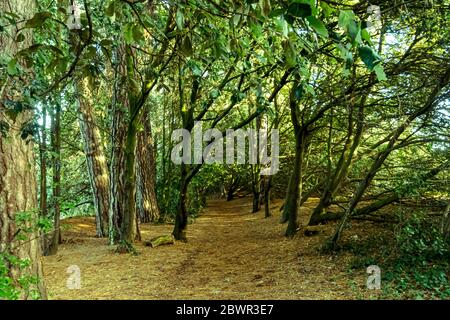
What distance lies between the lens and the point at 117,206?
8227mm

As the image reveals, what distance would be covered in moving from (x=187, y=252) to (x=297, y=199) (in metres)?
3.01

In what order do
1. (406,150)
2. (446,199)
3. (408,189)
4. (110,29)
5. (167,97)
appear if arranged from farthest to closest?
(167,97) → (406,150) → (446,199) → (408,189) → (110,29)

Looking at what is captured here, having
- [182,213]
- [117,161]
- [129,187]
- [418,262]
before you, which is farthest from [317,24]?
[182,213]

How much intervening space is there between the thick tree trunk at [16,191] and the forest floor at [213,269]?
0.65m

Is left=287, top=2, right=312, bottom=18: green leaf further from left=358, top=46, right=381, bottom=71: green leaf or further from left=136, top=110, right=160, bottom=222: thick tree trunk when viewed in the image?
left=136, top=110, right=160, bottom=222: thick tree trunk

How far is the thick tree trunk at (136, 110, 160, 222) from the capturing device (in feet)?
39.8

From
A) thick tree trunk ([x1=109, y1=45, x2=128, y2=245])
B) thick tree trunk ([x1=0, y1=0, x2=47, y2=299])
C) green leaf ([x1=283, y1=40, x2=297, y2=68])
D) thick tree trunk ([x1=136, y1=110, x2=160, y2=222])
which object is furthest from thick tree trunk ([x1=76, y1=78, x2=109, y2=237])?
green leaf ([x1=283, y1=40, x2=297, y2=68])

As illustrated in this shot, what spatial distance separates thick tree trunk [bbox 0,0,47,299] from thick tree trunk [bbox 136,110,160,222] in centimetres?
879

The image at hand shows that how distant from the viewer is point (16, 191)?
3.03 m

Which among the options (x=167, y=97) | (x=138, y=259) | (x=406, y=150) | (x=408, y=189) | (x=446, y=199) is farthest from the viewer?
(x=167, y=97)

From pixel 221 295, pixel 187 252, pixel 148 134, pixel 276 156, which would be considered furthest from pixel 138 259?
pixel 276 156

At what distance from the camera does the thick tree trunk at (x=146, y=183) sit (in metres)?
12.1

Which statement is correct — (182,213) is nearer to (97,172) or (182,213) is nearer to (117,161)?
(117,161)

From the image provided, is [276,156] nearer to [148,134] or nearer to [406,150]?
[148,134]
